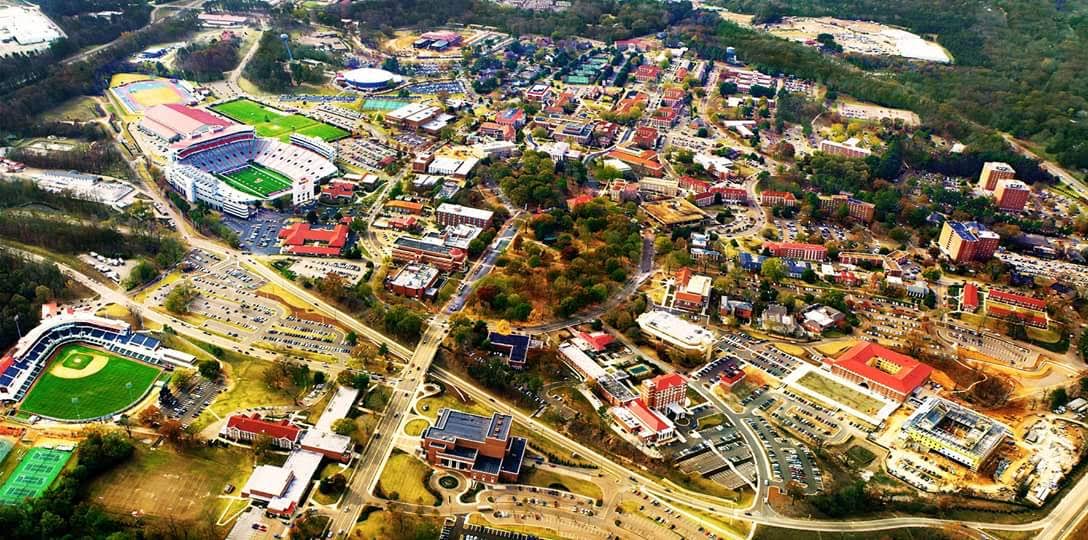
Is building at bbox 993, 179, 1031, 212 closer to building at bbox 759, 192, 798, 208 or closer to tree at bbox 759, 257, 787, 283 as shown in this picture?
building at bbox 759, 192, 798, 208

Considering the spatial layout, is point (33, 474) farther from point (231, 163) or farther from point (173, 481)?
point (231, 163)

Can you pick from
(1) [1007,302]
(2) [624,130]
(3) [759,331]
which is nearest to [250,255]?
(3) [759,331]

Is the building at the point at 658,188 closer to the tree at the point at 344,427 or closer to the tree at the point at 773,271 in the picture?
the tree at the point at 773,271

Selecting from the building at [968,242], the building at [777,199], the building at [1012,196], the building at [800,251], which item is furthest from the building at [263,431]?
Answer: the building at [1012,196]

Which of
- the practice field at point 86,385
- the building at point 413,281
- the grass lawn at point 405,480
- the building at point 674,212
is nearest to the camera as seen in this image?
the grass lawn at point 405,480

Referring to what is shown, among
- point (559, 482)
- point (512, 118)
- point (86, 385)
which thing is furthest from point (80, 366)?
point (512, 118)
